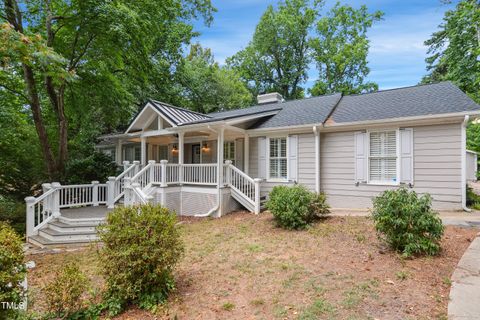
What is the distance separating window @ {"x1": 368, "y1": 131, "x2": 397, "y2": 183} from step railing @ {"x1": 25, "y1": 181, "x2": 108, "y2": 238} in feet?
33.1

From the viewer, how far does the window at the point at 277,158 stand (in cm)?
1032

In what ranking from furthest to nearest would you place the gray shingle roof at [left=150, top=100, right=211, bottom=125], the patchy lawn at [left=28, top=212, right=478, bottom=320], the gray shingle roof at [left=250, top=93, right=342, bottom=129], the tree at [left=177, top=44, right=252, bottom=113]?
1. the tree at [left=177, top=44, right=252, bottom=113]
2. the gray shingle roof at [left=150, top=100, right=211, bottom=125]
3. the gray shingle roof at [left=250, top=93, right=342, bottom=129]
4. the patchy lawn at [left=28, top=212, right=478, bottom=320]

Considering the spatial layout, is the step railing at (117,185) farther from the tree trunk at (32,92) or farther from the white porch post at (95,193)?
the tree trunk at (32,92)

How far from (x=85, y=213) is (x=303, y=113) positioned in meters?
8.99

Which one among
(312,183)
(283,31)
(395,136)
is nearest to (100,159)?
(312,183)

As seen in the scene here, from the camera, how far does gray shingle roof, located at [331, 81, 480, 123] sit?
7699mm

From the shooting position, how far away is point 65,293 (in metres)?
3.24

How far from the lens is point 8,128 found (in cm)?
962

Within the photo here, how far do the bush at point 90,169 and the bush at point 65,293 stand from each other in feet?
29.3

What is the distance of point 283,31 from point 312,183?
23.3m

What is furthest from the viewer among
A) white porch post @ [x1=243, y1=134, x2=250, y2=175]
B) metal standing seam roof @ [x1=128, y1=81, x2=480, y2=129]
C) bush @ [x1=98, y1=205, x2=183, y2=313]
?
white porch post @ [x1=243, y1=134, x2=250, y2=175]

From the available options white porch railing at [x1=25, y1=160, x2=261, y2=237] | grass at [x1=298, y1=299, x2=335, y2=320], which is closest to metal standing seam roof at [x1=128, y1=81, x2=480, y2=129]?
white porch railing at [x1=25, y1=160, x2=261, y2=237]

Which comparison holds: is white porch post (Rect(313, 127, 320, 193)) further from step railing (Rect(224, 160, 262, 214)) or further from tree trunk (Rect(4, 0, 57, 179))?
tree trunk (Rect(4, 0, 57, 179))

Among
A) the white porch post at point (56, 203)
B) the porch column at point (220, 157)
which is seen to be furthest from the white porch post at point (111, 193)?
the porch column at point (220, 157)
